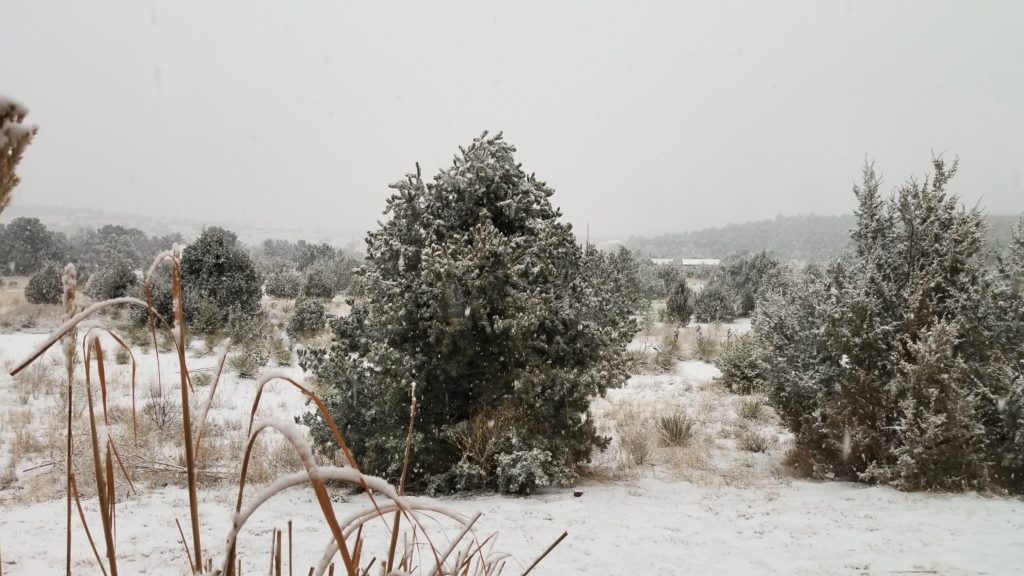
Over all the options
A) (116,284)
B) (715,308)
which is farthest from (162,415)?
(715,308)

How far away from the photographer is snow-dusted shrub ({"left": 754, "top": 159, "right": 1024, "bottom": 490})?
17.5 ft

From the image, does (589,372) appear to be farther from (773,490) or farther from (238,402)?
(238,402)

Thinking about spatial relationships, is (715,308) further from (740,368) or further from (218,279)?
(218,279)

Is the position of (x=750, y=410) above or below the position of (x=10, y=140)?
below

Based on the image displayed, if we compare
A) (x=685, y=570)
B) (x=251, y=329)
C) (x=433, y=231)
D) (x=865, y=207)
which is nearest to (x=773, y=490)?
(x=685, y=570)

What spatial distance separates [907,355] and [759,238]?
90.4m

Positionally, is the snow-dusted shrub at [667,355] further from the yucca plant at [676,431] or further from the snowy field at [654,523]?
the snowy field at [654,523]

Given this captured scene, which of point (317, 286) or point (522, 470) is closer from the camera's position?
point (522, 470)

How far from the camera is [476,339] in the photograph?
19.4 feet

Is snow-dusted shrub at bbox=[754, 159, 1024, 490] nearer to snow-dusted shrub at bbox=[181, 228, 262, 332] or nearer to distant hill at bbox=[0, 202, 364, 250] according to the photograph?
snow-dusted shrub at bbox=[181, 228, 262, 332]

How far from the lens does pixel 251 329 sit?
43.5 feet

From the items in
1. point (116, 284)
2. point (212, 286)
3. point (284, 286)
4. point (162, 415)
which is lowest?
point (284, 286)

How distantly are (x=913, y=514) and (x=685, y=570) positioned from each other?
7.40 ft

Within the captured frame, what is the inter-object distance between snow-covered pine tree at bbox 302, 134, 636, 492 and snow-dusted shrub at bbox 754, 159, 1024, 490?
1.89 meters
